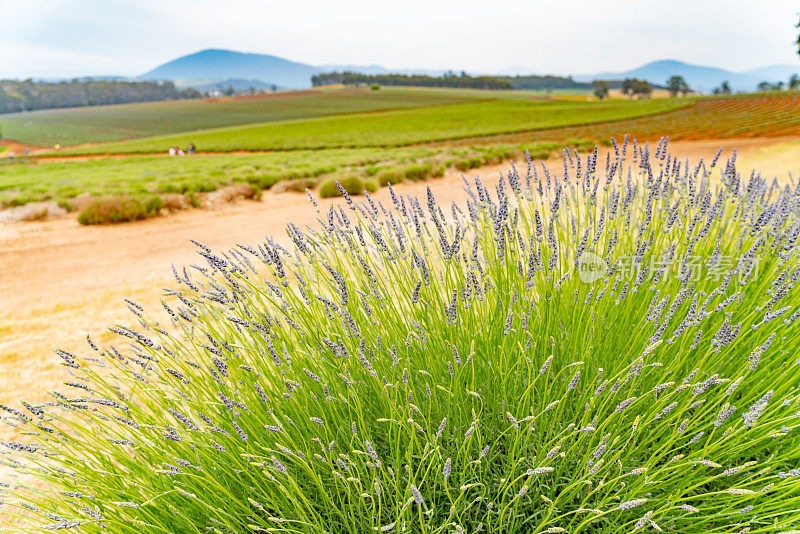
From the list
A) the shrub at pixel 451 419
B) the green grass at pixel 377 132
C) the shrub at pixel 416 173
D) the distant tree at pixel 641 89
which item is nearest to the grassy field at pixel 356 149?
the shrub at pixel 416 173

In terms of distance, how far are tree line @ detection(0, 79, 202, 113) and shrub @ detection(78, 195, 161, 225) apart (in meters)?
180

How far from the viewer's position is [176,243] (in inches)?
454

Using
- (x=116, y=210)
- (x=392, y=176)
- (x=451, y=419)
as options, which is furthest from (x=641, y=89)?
(x=451, y=419)

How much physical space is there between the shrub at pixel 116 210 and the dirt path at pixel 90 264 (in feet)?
1.20

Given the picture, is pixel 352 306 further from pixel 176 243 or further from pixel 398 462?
pixel 176 243

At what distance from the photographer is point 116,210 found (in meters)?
14.0

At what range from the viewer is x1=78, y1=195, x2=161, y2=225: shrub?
13.8m

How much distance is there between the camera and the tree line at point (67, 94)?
149 meters

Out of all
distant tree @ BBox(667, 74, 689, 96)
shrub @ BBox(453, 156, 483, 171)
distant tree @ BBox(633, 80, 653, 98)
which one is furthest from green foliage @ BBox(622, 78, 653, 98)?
shrub @ BBox(453, 156, 483, 171)

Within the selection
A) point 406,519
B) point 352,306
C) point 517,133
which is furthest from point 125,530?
point 517,133

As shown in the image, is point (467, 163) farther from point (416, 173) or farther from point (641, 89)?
point (641, 89)

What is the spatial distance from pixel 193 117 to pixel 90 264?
359ft

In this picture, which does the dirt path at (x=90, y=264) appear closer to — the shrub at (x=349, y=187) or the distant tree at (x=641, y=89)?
the shrub at (x=349, y=187)

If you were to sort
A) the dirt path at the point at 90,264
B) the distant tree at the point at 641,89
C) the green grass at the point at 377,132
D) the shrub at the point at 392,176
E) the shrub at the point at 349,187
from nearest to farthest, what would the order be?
the dirt path at the point at 90,264, the shrub at the point at 349,187, the shrub at the point at 392,176, the green grass at the point at 377,132, the distant tree at the point at 641,89
